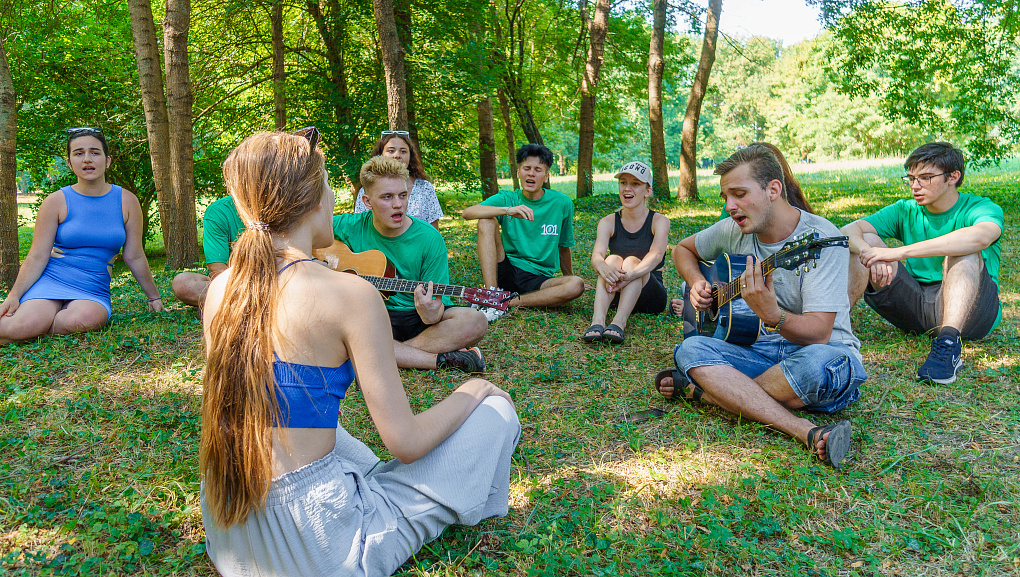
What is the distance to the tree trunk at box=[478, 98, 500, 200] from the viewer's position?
14938 millimetres

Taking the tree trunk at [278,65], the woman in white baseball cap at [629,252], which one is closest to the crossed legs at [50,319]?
the woman in white baseball cap at [629,252]

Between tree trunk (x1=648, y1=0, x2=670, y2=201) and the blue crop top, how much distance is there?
39.6 ft

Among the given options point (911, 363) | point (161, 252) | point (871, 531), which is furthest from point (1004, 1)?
point (161, 252)

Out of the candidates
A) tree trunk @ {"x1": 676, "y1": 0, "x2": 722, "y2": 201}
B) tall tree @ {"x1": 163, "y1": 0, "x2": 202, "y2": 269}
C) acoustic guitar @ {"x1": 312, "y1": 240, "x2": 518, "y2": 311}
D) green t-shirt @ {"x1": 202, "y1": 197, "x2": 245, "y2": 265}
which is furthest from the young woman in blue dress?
tree trunk @ {"x1": 676, "y1": 0, "x2": 722, "y2": 201}

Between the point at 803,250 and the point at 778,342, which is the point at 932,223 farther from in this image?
the point at 803,250

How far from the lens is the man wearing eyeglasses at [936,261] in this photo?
4367mm

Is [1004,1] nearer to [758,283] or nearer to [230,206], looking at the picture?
[758,283]

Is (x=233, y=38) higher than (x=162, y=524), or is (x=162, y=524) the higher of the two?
(x=233, y=38)

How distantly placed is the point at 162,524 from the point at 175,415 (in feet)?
3.52

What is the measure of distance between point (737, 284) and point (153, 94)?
23.7 ft

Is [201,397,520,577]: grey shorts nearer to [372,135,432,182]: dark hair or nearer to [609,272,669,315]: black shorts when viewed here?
[609,272,669,315]: black shorts

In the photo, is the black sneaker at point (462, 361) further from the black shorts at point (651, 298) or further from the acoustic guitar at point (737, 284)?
the black shorts at point (651, 298)

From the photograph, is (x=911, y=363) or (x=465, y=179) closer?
(x=911, y=363)

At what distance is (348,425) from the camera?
362 centimetres
